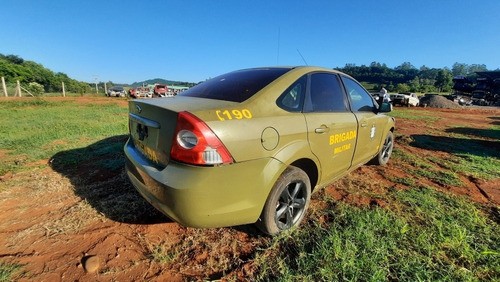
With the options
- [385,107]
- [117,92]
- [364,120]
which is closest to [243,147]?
[364,120]

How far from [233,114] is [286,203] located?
994 millimetres

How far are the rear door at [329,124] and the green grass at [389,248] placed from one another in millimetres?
528

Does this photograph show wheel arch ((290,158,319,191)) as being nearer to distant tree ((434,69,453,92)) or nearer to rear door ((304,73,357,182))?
rear door ((304,73,357,182))

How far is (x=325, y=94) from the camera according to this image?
288 cm

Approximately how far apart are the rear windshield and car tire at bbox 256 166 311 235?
0.77m

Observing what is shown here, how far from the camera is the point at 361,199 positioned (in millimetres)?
3268

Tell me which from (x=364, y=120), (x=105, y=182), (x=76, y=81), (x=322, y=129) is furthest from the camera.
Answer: (x=76, y=81)

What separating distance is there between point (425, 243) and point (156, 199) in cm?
230

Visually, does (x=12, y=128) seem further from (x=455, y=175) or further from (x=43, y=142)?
(x=455, y=175)

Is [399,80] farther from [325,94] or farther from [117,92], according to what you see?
[325,94]

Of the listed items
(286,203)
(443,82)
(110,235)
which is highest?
(443,82)

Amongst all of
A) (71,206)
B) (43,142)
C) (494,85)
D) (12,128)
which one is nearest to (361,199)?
(71,206)

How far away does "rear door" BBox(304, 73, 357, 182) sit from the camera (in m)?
2.53

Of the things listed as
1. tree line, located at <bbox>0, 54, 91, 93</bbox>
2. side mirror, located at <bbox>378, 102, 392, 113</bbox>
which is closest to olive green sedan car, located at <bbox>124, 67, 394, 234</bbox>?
side mirror, located at <bbox>378, 102, 392, 113</bbox>
